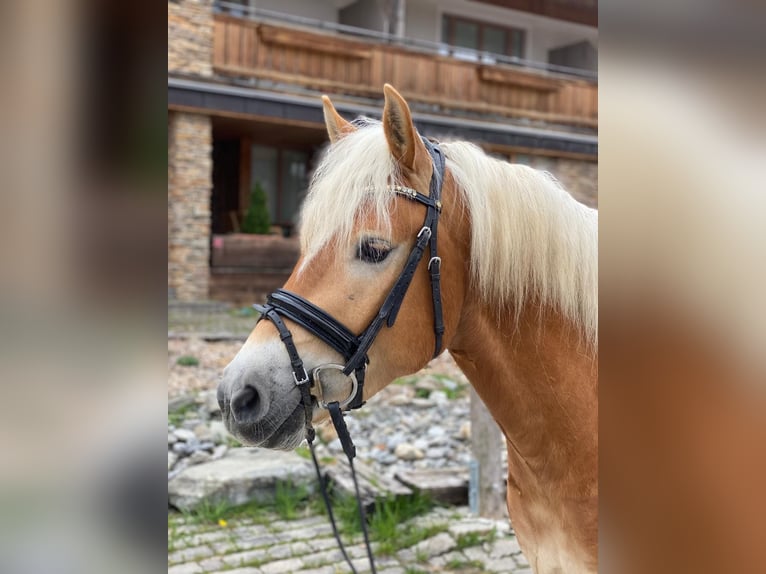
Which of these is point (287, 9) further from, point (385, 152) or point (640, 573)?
point (640, 573)

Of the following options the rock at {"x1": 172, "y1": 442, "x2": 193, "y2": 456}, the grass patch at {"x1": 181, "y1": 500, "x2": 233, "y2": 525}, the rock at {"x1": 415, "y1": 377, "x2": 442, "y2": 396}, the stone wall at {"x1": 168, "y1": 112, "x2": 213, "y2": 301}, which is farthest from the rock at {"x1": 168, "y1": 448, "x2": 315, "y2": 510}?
the stone wall at {"x1": 168, "y1": 112, "x2": 213, "y2": 301}

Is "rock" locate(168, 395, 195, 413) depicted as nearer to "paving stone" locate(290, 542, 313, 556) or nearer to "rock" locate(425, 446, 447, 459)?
"rock" locate(425, 446, 447, 459)

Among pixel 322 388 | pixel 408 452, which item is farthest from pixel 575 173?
pixel 322 388

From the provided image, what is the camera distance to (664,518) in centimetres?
52

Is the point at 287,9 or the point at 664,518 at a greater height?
the point at 287,9

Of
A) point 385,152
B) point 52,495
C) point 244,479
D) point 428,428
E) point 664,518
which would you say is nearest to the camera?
point 664,518

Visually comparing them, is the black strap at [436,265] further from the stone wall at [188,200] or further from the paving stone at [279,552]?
the stone wall at [188,200]

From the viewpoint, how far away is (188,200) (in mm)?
9680

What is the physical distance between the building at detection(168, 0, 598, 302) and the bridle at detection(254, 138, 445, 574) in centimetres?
737

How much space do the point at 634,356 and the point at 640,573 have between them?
0.62 feet

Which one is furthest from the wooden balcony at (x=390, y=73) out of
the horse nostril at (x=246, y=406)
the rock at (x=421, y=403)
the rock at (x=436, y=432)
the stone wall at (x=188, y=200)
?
the horse nostril at (x=246, y=406)

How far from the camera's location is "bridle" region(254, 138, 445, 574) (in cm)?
138

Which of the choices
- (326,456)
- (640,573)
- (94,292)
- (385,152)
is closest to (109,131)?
(94,292)

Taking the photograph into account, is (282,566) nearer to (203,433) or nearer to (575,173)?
(203,433)
